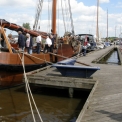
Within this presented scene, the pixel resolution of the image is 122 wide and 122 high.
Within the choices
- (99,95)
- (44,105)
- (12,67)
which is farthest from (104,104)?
(12,67)

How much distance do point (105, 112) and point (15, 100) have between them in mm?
3993

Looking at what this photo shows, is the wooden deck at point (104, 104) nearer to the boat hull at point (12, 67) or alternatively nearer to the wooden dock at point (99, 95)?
the wooden dock at point (99, 95)

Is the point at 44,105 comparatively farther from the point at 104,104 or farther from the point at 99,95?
the point at 104,104

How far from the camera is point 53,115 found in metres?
6.96

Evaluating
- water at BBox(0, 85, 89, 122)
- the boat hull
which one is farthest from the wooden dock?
the boat hull

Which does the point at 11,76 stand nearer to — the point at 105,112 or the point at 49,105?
the point at 49,105

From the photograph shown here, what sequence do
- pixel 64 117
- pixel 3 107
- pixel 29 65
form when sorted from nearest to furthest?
pixel 64 117, pixel 3 107, pixel 29 65

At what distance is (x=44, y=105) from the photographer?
26.1 ft

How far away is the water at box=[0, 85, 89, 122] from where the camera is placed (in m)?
6.76

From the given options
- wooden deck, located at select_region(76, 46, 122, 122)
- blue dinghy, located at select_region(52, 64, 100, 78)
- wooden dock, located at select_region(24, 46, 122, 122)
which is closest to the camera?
wooden deck, located at select_region(76, 46, 122, 122)

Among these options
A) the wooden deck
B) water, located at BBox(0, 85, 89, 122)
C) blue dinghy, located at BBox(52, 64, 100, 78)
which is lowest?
water, located at BBox(0, 85, 89, 122)

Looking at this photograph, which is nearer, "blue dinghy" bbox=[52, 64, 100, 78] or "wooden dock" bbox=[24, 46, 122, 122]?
"wooden dock" bbox=[24, 46, 122, 122]

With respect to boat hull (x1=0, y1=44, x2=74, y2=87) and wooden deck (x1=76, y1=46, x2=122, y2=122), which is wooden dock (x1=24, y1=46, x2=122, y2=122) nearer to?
wooden deck (x1=76, y1=46, x2=122, y2=122)

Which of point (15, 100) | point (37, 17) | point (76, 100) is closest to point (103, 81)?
point (76, 100)
